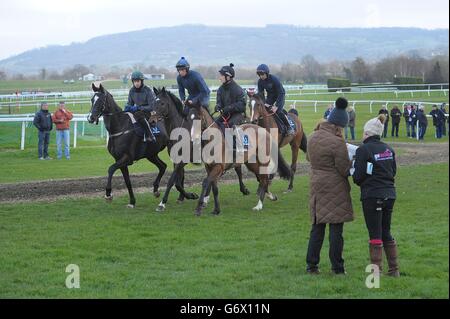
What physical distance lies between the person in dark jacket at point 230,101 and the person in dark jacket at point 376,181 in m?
5.79

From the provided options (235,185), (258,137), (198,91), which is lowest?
(235,185)

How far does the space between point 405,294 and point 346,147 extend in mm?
1831

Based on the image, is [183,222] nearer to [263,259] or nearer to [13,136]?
→ [263,259]

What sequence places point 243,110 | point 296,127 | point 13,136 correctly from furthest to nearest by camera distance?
1. point 13,136
2. point 296,127
3. point 243,110

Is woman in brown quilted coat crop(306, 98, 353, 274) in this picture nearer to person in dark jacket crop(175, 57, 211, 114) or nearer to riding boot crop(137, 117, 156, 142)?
person in dark jacket crop(175, 57, 211, 114)

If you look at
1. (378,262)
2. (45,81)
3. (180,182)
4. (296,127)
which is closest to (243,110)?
(180,182)

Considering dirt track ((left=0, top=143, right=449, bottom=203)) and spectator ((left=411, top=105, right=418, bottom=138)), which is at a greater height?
spectator ((left=411, top=105, right=418, bottom=138))

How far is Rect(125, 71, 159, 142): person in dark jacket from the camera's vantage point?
1429 centimetres

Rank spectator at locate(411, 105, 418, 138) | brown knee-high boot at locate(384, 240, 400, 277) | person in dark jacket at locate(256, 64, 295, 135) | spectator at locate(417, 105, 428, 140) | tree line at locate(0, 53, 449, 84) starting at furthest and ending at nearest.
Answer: tree line at locate(0, 53, 449, 84), spectator at locate(411, 105, 418, 138), spectator at locate(417, 105, 428, 140), person in dark jacket at locate(256, 64, 295, 135), brown knee-high boot at locate(384, 240, 400, 277)

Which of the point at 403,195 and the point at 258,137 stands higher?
the point at 258,137

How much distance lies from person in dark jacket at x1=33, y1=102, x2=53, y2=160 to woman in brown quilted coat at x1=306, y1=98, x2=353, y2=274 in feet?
54.5

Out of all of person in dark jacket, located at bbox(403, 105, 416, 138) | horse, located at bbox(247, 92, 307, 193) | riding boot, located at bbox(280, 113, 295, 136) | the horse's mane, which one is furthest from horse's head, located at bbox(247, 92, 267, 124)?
person in dark jacket, located at bbox(403, 105, 416, 138)

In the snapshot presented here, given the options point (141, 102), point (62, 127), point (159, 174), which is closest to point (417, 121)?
point (62, 127)

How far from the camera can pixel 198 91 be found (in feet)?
45.8
